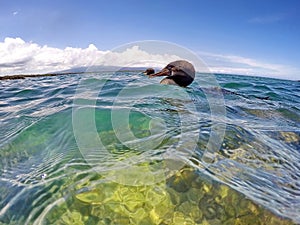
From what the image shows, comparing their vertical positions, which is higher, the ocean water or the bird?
the bird

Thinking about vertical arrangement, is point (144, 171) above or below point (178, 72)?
below

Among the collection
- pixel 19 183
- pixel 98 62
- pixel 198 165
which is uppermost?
pixel 98 62

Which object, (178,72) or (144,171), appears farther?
(178,72)

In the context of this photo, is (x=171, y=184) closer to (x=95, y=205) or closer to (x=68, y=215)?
(x=95, y=205)

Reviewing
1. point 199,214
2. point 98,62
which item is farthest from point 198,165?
point 98,62

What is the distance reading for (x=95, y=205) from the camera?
2117 millimetres

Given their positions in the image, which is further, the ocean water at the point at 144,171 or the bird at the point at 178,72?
the bird at the point at 178,72

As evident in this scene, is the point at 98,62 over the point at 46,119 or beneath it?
over

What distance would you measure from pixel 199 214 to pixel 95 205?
870mm

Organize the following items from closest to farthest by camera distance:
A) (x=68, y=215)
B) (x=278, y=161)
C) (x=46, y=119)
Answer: (x=68, y=215)
(x=278, y=161)
(x=46, y=119)

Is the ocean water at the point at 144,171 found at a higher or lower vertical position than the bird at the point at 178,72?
lower

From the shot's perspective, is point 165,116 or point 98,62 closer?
point 98,62

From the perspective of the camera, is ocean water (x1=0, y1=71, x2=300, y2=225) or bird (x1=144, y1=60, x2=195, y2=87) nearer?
ocean water (x1=0, y1=71, x2=300, y2=225)

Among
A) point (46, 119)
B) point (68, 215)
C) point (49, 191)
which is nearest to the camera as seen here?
point (68, 215)
